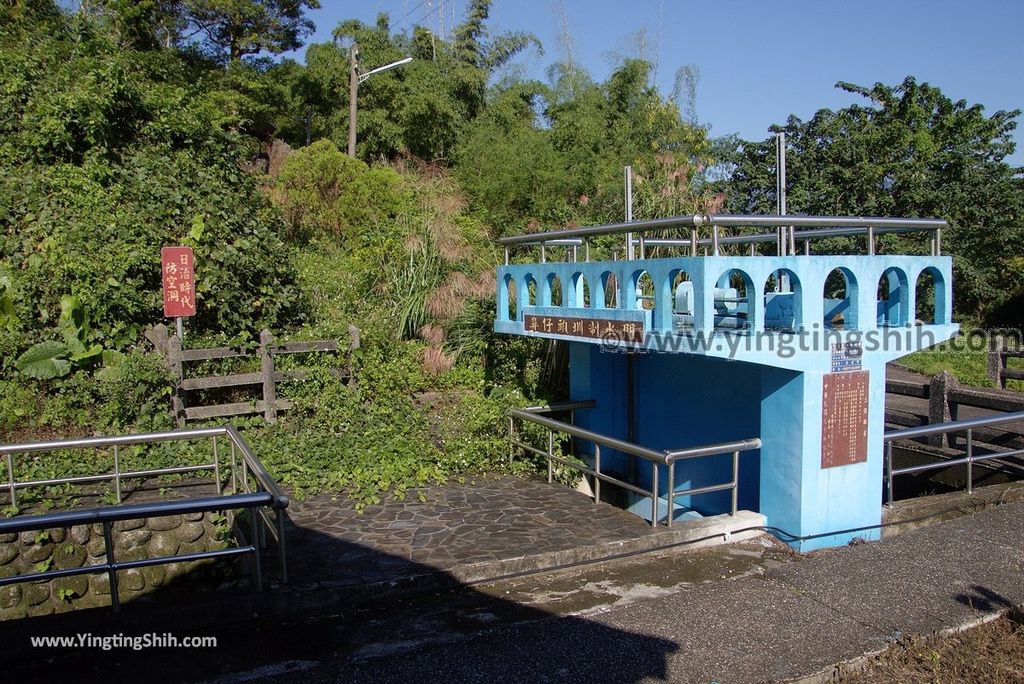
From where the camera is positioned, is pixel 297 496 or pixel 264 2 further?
pixel 264 2

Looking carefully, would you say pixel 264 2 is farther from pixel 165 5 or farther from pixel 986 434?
pixel 986 434

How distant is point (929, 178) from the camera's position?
20.0 meters

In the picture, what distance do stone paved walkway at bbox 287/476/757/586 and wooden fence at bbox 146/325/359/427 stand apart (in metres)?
2.82

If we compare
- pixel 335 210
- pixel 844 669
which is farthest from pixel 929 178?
pixel 844 669

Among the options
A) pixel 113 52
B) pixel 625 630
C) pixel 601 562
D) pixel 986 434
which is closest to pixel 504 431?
pixel 601 562

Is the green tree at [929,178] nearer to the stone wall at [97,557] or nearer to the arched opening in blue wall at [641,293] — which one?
the arched opening in blue wall at [641,293]

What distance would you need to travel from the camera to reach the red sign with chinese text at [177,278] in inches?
384

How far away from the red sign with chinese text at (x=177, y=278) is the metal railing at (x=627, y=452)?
175 inches

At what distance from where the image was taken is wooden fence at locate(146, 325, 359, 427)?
9734 mm

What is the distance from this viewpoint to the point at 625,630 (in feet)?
15.0

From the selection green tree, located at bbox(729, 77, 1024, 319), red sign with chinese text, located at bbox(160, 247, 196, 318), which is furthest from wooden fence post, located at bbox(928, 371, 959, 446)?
green tree, located at bbox(729, 77, 1024, 319)

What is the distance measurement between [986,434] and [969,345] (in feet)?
33.9

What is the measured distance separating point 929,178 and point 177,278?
Answer: 18237 millimetres

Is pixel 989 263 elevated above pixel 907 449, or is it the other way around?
pixel 989 263
